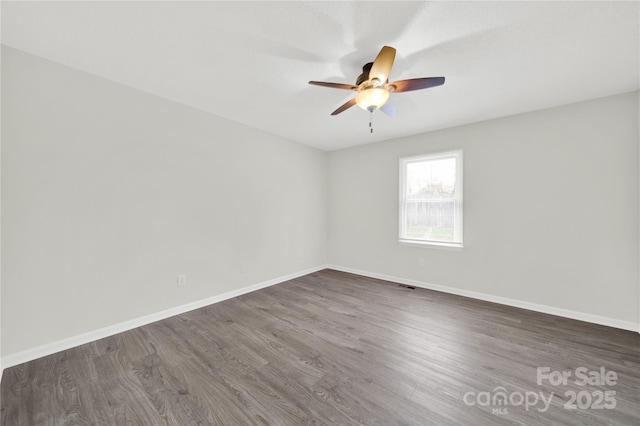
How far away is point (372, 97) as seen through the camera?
192cm

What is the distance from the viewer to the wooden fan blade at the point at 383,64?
1.59m

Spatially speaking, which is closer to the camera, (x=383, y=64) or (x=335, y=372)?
(x=383, y=64)

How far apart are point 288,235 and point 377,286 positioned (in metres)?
1.79

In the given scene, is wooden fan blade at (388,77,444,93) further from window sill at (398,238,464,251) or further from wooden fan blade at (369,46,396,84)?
window sill at (398,238,464,251)

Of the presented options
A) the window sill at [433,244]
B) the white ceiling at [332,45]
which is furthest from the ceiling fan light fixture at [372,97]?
the window sill at [433,244]

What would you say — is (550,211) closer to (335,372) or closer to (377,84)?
(377,84)

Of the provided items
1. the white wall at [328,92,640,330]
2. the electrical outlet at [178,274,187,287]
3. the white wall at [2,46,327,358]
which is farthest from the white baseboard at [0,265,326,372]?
the white wall at [328,92,640,330]

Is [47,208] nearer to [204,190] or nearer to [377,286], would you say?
[204,190]

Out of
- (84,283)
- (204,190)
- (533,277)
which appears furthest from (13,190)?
(533,277)

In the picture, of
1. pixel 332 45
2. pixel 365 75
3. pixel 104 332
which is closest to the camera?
pixel 332 45

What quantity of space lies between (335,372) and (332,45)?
255 centimetres

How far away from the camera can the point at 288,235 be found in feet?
13.9

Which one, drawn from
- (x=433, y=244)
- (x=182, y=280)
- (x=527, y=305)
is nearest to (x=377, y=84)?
(x=433, y=244)

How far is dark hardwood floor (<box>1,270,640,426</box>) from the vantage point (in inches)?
55.9
